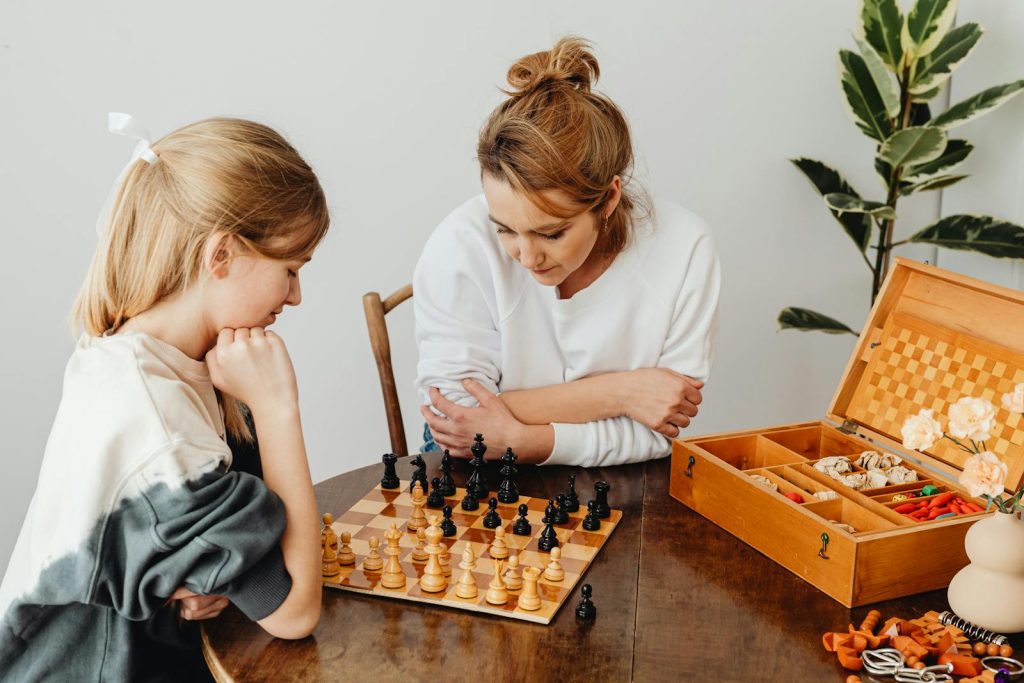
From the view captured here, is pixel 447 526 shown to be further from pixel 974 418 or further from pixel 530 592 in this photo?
pixel 974 418

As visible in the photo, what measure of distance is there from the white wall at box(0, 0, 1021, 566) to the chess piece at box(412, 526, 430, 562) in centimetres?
156

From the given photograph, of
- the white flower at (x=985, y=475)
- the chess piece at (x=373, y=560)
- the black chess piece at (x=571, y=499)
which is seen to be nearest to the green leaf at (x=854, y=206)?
the black chess piece at (x=571, y=499)

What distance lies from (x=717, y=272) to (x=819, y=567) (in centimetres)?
84

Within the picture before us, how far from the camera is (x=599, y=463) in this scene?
6.46 feet

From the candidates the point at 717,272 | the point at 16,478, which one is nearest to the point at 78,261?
the point at 16,478

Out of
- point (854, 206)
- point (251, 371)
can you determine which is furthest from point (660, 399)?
point (854, 206)

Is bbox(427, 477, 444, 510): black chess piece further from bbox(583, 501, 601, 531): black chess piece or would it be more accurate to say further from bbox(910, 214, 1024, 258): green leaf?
bbox(910, 214, 1024, 258): green leaf

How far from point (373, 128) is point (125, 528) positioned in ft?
6.46

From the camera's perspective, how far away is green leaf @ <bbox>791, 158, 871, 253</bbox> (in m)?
2.99

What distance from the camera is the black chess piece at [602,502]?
1693 mm

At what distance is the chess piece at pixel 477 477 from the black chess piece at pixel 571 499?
157 millimetres

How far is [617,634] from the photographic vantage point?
4.35 feet

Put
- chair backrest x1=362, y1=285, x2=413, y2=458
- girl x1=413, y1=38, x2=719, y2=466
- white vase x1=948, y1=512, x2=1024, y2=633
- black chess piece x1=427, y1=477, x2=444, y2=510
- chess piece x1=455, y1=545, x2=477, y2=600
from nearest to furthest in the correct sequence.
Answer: white vase x1=948, y1=512, x2=1024, y2=633 → chess piece x1=455, y1=545, x2=477, y2=600 → black chess piece x1=427, y1=477, x2=444, y2=510 → girl x1=413, y1=38, x2=719, y2=466 → chair backrest x1=362, y1=285, x2=413, y2=458

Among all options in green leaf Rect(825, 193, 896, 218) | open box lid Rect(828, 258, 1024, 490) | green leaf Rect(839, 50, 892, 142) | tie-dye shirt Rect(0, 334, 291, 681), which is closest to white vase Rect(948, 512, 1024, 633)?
open box lid Rect(828, 258, 1024, 490)
